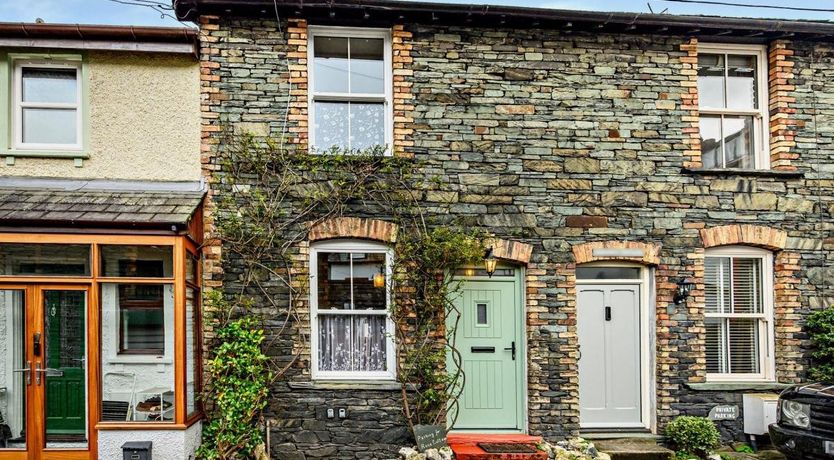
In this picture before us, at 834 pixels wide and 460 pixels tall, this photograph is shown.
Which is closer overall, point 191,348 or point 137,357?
point 137,357

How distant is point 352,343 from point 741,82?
6.51 metres

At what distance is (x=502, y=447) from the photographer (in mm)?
6750

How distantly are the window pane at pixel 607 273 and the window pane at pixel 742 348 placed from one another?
60.8 inches

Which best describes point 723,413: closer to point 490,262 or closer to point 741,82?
point 490,262

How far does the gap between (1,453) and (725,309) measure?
903 cm

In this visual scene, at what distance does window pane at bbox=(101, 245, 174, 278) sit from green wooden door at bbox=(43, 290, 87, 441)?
0.51 meters

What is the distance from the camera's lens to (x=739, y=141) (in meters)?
8.02

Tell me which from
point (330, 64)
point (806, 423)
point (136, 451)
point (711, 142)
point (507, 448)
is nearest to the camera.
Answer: point (806, 423)

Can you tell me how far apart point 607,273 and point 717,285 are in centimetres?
154

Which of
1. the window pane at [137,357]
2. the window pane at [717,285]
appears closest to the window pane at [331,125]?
the window pane at [137,357]

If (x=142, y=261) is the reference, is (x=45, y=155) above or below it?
above

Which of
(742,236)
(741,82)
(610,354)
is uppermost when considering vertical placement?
(741,82)

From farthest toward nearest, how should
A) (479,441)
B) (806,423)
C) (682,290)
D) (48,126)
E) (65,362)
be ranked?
(682,290) → (48,126) → (479,441) → (65,362) → (806,423)

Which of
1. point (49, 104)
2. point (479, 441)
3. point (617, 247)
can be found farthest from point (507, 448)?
point (49, 104)
